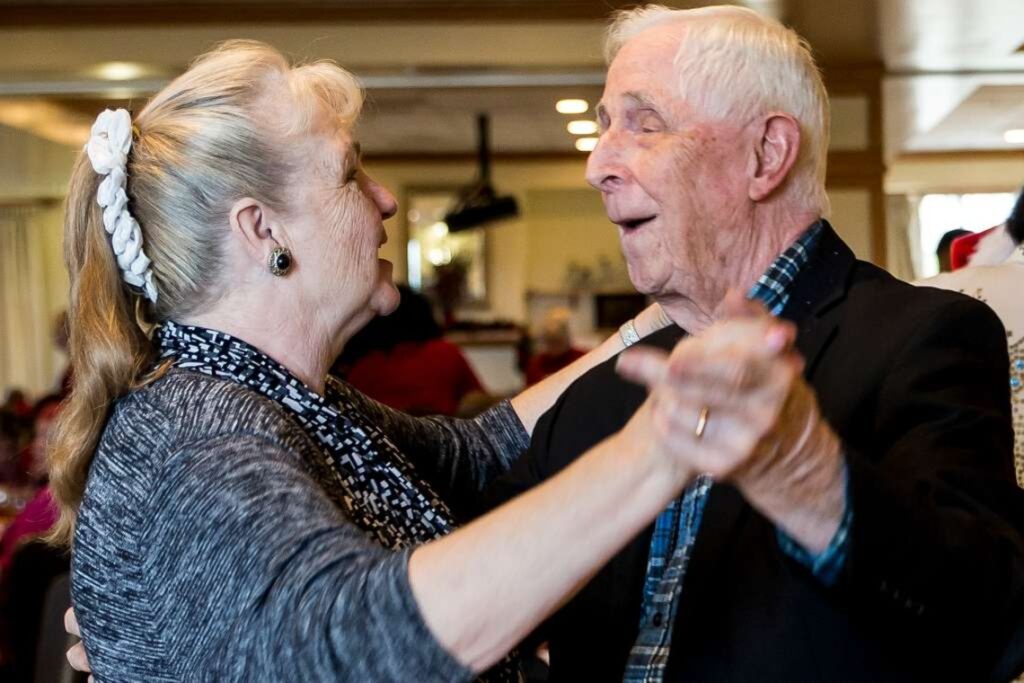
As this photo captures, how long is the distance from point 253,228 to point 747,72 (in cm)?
60

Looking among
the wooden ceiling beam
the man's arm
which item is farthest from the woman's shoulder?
the wooden ceiling beam

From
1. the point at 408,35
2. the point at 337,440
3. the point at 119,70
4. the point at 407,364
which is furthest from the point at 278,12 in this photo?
the point at 337,440

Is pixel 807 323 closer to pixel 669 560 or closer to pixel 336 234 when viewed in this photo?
pixel 669 560

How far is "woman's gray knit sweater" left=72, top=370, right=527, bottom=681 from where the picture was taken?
1.00 metres

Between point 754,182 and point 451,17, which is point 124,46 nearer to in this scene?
point 451,17

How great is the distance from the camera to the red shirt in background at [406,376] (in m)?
4.48

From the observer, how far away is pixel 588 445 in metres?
1.64

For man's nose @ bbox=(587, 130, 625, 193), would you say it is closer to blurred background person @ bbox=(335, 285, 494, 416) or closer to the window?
blurred background person @ bbox=(335, 285, 494, 416)

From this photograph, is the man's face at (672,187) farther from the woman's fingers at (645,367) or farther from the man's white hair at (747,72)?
the woman's fingers at (645,367)

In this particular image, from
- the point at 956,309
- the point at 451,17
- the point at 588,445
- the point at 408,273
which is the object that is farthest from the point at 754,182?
the point at 408,273

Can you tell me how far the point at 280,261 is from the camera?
1396 mm

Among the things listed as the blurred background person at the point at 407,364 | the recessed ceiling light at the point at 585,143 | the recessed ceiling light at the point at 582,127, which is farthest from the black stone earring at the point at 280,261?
the recessed ceiling light at the point at 585,143

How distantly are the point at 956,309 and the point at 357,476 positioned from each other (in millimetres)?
664

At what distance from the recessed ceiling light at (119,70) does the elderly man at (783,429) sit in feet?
16.7
